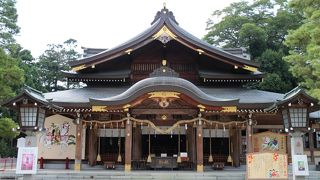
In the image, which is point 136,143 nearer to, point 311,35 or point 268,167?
point 268,167

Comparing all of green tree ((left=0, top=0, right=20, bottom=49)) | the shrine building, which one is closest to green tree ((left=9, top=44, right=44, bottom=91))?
green tree ((left=0, top=0, right=20, bottom=49))

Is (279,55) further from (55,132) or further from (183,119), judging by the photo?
(55,132)

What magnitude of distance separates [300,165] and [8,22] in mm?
20053

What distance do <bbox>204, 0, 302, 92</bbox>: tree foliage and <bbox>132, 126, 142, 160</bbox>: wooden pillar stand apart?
69.1ft

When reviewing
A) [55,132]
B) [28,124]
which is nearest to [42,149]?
[55,132]

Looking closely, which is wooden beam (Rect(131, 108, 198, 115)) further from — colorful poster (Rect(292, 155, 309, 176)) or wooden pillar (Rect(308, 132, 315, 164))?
wooden pillar (Rect(308, 132, 315, 164))

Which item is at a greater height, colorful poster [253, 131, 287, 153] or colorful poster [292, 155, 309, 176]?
colorful poster [253, 131, 287, 153]

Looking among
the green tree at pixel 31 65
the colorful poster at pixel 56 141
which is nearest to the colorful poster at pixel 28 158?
the colorful poster at pixel 56 141

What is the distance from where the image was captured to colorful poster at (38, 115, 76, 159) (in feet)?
65.3

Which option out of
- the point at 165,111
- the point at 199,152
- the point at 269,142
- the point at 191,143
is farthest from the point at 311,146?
the point at 165,111

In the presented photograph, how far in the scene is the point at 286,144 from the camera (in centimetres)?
2050

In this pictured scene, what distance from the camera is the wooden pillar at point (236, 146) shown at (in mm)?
19594

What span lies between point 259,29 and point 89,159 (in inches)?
1169

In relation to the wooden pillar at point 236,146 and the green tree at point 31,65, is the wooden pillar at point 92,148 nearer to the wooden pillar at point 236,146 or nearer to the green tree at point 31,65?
the wooden pillar at point 236,146
